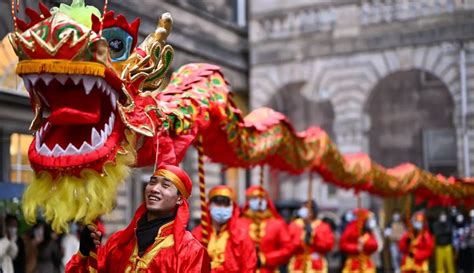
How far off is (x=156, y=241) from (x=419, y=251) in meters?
10.8

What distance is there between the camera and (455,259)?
16.4 meters

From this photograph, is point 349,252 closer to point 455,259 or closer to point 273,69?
point 455,259

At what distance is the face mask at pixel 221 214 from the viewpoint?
7.71 m

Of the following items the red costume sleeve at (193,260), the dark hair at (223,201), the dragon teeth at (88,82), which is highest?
the dragon teeth at (88,82)

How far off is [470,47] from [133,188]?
9.20 m

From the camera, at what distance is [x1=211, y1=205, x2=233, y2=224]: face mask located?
7707 millimetres

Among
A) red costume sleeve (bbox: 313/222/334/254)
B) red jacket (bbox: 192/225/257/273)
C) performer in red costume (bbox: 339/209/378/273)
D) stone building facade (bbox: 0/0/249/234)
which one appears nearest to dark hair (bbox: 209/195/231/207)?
red jacket (bbox: 192/225/257/273)

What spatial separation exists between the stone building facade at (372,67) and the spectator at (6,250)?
480 inches

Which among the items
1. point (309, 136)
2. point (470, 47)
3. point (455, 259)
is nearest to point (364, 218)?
point (455, 259)

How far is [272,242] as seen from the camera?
1032cm

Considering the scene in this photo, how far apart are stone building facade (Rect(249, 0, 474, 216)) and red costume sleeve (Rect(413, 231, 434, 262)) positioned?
459 centimetres

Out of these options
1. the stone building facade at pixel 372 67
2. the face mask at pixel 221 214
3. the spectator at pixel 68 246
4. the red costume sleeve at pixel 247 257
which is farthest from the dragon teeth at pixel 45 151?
the stone building facade at pixel 372 67

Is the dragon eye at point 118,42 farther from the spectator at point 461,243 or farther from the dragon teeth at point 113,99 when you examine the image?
the spectator at point 461,243

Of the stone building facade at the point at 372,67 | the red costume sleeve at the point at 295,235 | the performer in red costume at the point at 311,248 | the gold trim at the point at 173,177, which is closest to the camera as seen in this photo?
the gold trim at the point at 173,177
